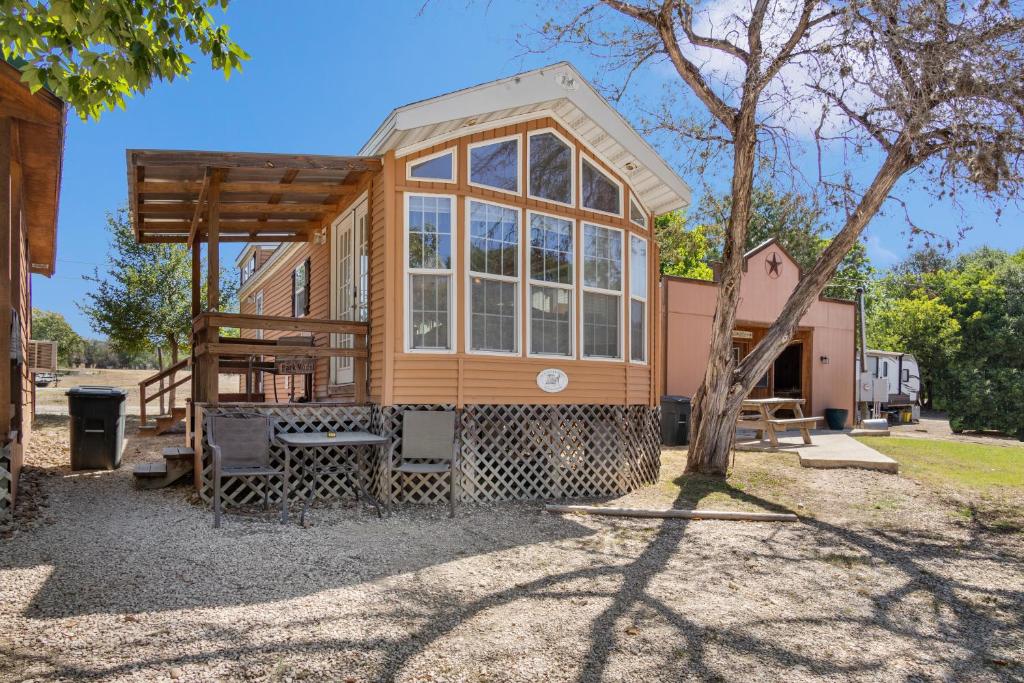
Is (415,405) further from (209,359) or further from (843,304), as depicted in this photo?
(843,304)

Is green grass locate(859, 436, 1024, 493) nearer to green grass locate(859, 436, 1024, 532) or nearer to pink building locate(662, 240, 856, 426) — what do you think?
green grass locate(859, 436, 1024, 532)

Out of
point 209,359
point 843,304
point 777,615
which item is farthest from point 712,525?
point 843,304

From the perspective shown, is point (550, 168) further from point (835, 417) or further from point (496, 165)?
point (835, 417)

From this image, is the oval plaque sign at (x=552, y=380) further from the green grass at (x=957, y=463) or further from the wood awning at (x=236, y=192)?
the green grass at (x=957, y=463)

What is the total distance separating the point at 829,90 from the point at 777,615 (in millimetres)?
7235

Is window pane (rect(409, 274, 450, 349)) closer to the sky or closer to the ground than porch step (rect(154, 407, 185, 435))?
closer to the sky

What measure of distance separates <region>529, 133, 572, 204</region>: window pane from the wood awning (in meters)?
1.92

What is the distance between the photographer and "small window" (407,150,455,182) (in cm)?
802

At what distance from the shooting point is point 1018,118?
8.84 m

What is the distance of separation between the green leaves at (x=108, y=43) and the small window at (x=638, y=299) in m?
5.56

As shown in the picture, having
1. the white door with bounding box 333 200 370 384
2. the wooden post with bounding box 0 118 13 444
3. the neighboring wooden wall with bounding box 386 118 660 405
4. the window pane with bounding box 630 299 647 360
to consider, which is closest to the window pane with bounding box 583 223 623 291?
the neighboring wooden wall with bounding box 386 118 660 405

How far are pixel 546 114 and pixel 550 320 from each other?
2482 mm

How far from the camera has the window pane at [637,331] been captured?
381 inches

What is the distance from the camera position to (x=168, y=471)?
26.7 feet
